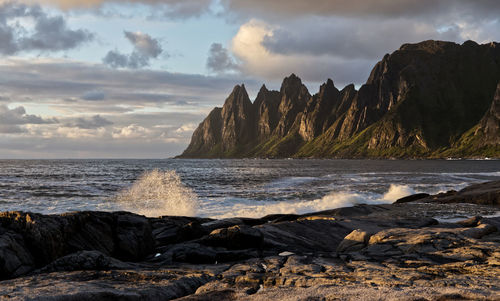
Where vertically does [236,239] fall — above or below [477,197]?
above

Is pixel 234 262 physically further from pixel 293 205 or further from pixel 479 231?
pixel 293 205

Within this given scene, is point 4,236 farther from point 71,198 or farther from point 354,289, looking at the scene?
point 71,198

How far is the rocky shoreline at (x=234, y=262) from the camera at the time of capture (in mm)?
7441

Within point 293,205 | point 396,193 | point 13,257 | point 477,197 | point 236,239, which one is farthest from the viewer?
point 396,193

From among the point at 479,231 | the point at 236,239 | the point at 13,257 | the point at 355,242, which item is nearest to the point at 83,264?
the point at 13,257

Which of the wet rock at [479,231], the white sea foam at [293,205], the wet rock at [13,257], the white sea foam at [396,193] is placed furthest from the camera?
the white sea foam at [396,193]

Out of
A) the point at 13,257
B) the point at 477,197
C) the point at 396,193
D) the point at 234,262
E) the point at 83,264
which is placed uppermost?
the point at 13,257

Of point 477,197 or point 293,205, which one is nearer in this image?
point 477,197

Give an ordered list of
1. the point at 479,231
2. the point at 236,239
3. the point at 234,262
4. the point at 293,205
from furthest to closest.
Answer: the point at 293,205 → the point at 479,231 → the point at 236,239 → the point at 234,262

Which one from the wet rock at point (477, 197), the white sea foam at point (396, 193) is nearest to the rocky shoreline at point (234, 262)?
the wet rock at point (477, 197)

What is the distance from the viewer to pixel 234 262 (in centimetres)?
1106

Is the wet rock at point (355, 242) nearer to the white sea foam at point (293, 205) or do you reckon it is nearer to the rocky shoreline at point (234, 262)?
the rocky shoreline at point (234, 262)

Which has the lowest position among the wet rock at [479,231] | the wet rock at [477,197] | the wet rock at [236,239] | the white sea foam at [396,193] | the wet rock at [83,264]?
the white sea foam at [396,193]

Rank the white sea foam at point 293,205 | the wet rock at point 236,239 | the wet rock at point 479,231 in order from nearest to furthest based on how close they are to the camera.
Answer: the wet rock at point 236,239 → the wet rock at point 479,231 → the white sea foam at point 293,205
